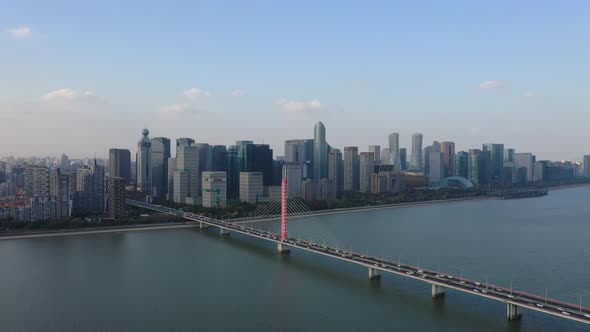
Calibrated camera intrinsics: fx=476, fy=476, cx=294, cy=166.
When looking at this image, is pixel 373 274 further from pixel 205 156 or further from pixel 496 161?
pixel 496 161

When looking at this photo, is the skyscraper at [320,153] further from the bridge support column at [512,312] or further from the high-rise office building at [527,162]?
the bridge support column at [512,312]

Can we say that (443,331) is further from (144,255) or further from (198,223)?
(198,223)

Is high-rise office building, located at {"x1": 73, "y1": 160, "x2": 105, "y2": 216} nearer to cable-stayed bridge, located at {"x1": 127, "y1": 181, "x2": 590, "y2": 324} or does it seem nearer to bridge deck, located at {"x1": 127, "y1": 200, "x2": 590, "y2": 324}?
cable-stayed bridge, located at {"x1": 127, "y1": 181, "x2": 590, "y2": 324}

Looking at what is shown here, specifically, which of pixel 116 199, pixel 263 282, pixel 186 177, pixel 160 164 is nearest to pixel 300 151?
pixel 160 164

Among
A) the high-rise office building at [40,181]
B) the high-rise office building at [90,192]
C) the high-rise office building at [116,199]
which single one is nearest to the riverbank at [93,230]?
the high-rise office building at [116,199]

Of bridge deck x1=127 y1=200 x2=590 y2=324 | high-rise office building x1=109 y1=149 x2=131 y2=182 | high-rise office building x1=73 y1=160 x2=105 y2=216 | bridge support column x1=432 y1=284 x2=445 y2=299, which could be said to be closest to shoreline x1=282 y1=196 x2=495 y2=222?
high-rise office building x1=73 y1=160 x2=105 y2=216

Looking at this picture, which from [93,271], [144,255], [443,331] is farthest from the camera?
[144,255]

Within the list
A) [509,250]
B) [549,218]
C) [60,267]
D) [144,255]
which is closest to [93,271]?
[60,267]
